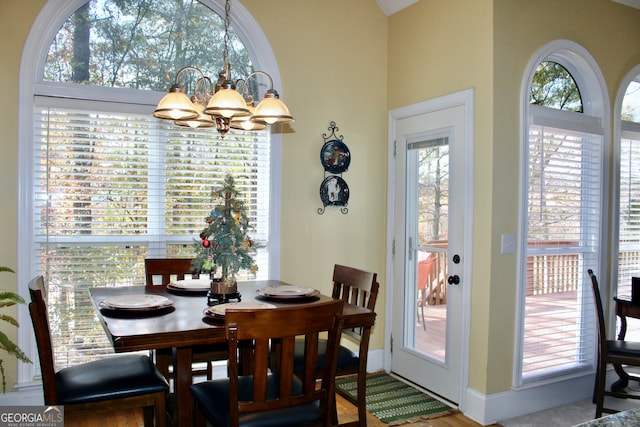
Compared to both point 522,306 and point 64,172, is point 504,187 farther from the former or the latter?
point 64,172

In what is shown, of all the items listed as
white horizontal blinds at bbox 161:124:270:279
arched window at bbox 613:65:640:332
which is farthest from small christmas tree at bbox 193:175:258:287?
arched window at bbox 613:65:640:332

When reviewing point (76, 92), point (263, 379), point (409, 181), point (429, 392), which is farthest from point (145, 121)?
point (429, 392)

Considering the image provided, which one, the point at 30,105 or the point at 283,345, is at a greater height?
the point at 30,105

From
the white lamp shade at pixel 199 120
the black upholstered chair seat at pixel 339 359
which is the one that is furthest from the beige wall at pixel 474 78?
the white lamp shade at pixel 199 120

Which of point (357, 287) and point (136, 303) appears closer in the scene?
point (136, 303)

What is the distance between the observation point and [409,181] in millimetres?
4066

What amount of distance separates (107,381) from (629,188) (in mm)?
4000

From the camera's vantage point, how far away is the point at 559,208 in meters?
3.59

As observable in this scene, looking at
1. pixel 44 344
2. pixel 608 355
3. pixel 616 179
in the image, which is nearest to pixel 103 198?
pixel 44 344

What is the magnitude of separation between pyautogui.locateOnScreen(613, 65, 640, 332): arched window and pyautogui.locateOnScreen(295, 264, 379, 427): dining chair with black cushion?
2.31 meters

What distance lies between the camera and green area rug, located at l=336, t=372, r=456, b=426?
335cm

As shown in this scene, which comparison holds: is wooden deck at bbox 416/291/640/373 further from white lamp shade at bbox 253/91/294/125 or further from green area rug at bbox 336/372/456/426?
white lamp shade at bbox 253/91/294/125

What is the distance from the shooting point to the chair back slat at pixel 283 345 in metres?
1.90

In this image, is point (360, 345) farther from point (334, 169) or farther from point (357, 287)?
point (334, 169)
